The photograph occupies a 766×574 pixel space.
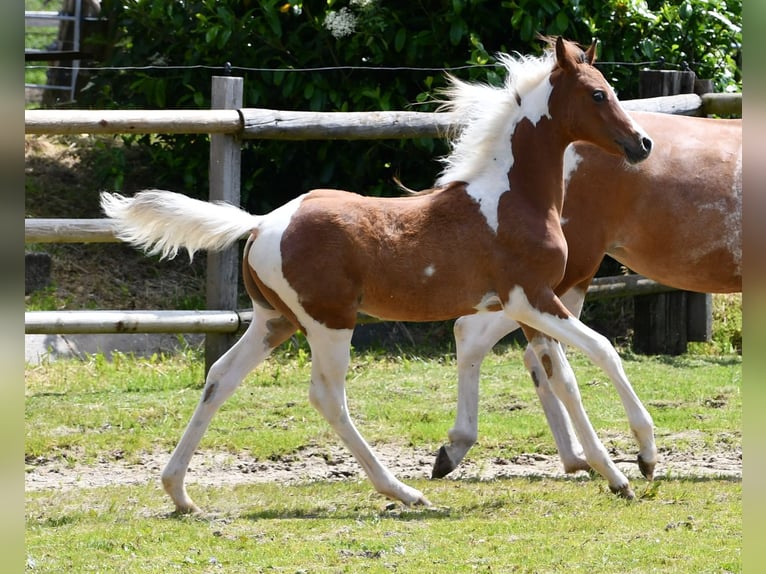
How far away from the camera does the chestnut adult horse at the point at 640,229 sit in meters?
5.72

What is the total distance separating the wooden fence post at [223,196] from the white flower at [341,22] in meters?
1.48

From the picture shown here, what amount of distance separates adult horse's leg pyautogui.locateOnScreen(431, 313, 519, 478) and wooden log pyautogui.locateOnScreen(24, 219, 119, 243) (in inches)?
107

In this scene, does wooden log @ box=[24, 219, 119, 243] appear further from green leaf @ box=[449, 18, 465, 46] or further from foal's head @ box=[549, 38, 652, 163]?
foal's head @ box=[549, 38, 652, 163]

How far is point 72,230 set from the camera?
7.29 metres

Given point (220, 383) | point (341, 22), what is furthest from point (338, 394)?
point (341, 22)

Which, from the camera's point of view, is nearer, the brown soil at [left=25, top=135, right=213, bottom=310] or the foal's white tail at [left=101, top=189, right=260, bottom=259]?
the foal's white tail at [left=101, top=189, right=260, bottom=259]

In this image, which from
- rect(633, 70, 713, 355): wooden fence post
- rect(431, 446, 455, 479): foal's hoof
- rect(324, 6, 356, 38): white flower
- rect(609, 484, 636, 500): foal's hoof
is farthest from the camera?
rect(633, 70, 713, 355): wooden fence post

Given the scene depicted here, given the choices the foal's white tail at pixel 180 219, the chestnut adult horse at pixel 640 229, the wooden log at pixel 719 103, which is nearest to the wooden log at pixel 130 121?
the foal's white tail at pixel 180 219

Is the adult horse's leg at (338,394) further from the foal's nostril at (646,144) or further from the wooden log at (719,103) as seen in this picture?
the wooden log at (719,103)

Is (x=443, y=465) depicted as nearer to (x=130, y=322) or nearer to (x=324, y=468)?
(x=324, y=468)

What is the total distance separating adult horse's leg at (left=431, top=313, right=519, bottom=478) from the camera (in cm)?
566

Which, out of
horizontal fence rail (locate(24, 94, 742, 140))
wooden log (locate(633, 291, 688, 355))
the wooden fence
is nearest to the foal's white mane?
the wooden fence
